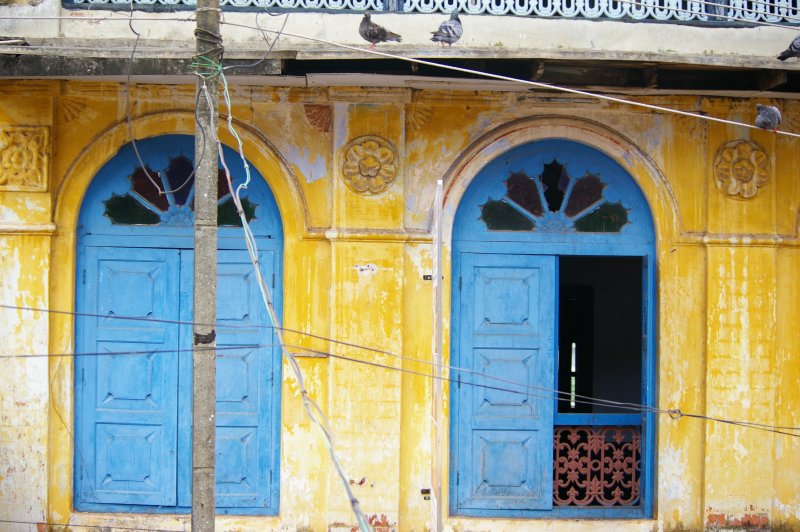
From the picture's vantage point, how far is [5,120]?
754 centimetres

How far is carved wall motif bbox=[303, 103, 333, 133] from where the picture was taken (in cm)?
771

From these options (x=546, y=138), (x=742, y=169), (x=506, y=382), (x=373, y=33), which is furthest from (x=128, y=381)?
(x=742, y=169)

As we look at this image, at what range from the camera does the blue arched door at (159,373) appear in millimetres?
7801

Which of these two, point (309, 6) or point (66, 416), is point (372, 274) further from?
point (66, 416)

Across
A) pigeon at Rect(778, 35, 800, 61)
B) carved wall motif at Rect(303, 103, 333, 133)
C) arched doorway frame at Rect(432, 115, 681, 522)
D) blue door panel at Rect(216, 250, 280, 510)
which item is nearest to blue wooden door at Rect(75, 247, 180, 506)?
blue door panel at Rect(216, 250, 280, 510)

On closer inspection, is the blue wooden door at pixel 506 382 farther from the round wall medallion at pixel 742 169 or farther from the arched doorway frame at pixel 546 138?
the round wall medallion at pixel 742 169

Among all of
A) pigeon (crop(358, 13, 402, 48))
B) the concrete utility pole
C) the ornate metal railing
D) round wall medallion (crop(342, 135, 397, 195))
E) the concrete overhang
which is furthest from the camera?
round wall medallion (crop(342, 135, 397, 195))

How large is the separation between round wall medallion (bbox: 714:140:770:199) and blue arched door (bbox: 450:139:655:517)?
2.09 ft

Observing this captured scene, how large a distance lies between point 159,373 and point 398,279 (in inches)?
79.0

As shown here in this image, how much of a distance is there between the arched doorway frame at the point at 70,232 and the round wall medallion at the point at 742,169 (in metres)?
3.26

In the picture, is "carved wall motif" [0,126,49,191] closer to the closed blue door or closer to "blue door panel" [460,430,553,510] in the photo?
the closed blue door

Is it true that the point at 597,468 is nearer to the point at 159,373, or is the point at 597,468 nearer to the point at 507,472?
the point at 507,472

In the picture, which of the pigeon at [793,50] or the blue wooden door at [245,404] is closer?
the pigeon at [793,50]

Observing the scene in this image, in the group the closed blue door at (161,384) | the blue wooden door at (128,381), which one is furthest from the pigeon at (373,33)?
the blue wooden door at (128,381)
